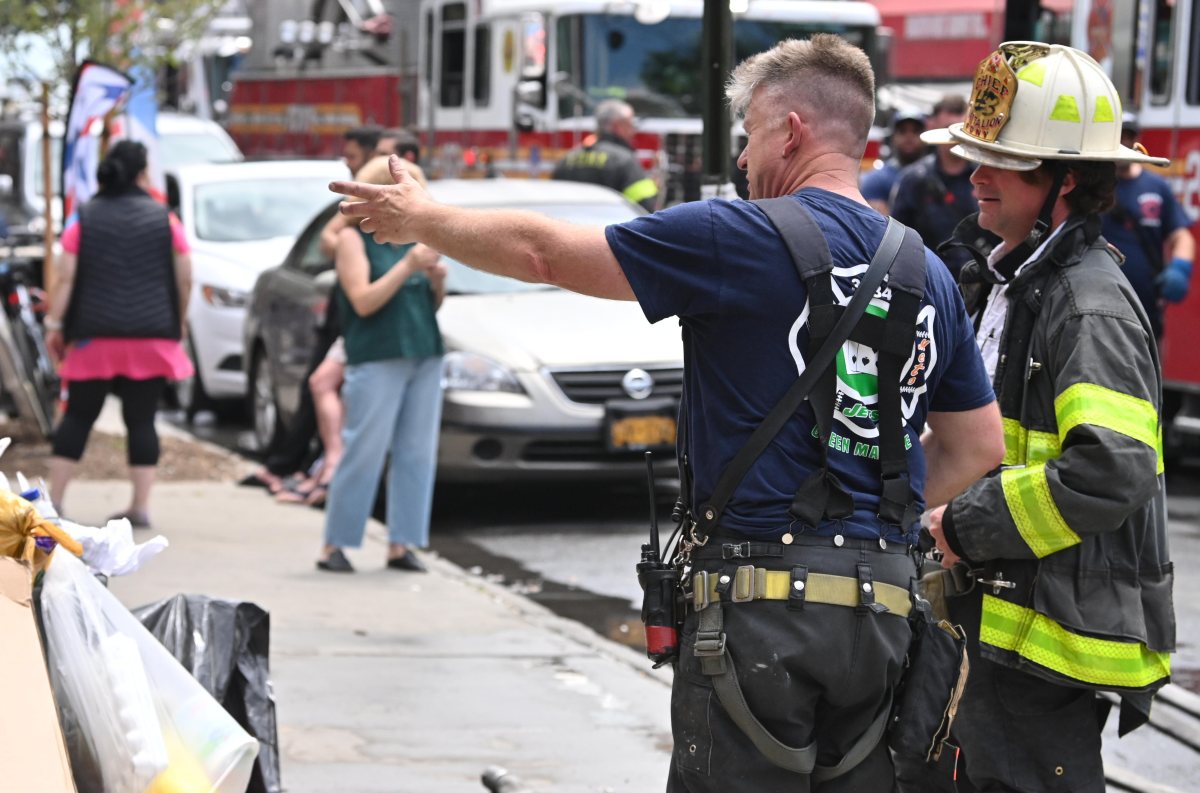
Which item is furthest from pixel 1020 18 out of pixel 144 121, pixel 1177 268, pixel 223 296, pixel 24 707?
pixel 24 707

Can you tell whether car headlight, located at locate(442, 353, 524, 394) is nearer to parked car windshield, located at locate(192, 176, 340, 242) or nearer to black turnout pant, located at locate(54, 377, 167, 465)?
black turnout pant, located at locate(54, 377, 167, 465)

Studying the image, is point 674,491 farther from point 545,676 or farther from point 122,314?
point 545,676

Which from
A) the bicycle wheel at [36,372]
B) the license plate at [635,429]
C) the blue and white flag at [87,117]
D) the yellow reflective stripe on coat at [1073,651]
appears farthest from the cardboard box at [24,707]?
the bicycle wheel at [36,372]

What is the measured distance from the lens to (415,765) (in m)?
5.51

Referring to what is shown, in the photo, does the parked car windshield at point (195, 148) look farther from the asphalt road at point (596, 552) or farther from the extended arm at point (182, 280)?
the extended arm at point (182, 280)

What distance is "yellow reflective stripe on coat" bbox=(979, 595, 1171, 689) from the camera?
3.70 m

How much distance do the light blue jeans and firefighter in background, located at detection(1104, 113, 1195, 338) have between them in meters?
4.05

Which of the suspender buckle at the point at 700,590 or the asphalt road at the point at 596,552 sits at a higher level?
the suspender buckle at the point at 700,590

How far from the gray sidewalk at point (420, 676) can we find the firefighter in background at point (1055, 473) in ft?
5.74

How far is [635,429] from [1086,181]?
5.75 metres

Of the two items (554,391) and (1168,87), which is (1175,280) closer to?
(1168,87)

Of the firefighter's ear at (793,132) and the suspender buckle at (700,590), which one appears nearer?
the suspender buckle at (700,590)

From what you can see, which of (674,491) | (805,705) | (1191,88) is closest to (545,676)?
(805,705)

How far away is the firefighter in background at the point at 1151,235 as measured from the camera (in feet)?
33.9
